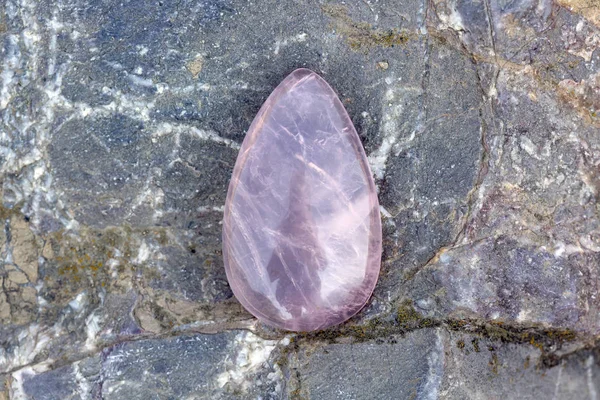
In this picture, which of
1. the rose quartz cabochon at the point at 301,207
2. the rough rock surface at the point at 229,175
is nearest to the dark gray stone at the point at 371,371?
the rough rock surface at the point at 229,175

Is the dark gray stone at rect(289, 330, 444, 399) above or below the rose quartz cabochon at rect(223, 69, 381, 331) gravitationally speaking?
below

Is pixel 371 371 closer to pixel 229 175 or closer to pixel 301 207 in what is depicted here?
pixel 301 207

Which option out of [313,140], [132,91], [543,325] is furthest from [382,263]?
[132,91]

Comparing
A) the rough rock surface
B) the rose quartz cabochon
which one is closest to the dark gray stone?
the rough rock surface

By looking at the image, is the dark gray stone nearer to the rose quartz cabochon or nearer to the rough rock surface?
the rough rock surface

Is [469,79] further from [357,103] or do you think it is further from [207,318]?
[207,318]

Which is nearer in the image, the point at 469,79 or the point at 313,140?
the point at 313,140

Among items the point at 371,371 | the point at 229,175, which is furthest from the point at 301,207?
the point at 371,371
